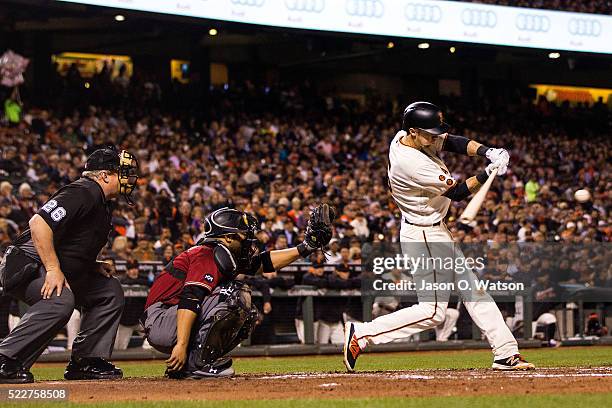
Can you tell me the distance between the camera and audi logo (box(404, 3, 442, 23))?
23656 mm

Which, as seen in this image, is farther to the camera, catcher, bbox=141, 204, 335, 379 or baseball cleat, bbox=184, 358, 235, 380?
baseball cleat, bbox=184, 358, 235, 380

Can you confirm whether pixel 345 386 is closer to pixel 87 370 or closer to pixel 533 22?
pixel 87 370

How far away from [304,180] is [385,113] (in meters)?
6.45

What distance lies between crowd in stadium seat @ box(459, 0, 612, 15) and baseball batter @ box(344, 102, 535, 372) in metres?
18.2

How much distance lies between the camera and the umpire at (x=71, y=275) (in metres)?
6.70

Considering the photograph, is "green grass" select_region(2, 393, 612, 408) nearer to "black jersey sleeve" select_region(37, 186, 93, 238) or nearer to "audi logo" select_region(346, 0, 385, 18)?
"black jersey sleeve" select_region(37, 186, 93, 238)

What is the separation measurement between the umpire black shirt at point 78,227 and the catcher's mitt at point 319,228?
4.43 feet

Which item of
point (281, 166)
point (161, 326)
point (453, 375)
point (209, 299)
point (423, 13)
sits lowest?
point (453, 375)

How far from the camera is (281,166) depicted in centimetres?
2144

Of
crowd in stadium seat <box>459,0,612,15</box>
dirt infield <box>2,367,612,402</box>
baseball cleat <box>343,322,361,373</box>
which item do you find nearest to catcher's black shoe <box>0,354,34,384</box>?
dirt infield <box>2,367,612,402</box>

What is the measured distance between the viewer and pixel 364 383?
6.43 m

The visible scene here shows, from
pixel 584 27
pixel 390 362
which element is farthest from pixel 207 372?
pixel 584 27

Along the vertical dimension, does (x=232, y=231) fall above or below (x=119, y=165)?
below

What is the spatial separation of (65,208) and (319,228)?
5.39 feet
